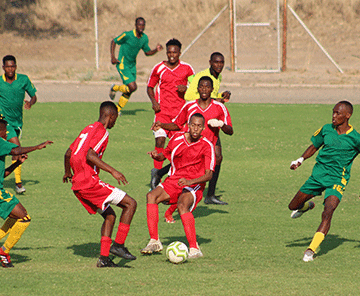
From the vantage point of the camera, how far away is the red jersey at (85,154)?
6633mm

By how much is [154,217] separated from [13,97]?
451 centimetres

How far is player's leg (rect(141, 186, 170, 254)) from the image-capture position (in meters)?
7.08

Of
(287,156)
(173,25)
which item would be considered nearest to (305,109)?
(287,156)

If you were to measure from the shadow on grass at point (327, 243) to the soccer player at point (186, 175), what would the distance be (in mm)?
1367

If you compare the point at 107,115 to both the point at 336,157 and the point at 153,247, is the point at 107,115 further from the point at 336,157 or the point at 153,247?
the point at 336,157

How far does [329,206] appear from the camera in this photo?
7184 mm

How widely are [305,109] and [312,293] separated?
13757 millimetres

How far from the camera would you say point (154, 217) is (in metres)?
7.20

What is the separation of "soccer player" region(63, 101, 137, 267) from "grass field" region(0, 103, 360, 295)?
0.30m

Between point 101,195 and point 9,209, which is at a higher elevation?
point 101,195

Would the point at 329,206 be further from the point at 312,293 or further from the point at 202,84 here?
the point at 202,84

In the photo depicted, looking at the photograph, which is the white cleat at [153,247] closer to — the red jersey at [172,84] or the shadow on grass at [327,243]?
the shadow on grass at [327,243]

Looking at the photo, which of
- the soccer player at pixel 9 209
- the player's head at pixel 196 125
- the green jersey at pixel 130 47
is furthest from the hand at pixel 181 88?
the green jersey at pixel 130 47

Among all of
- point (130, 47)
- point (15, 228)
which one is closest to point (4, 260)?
point (15, 228)
